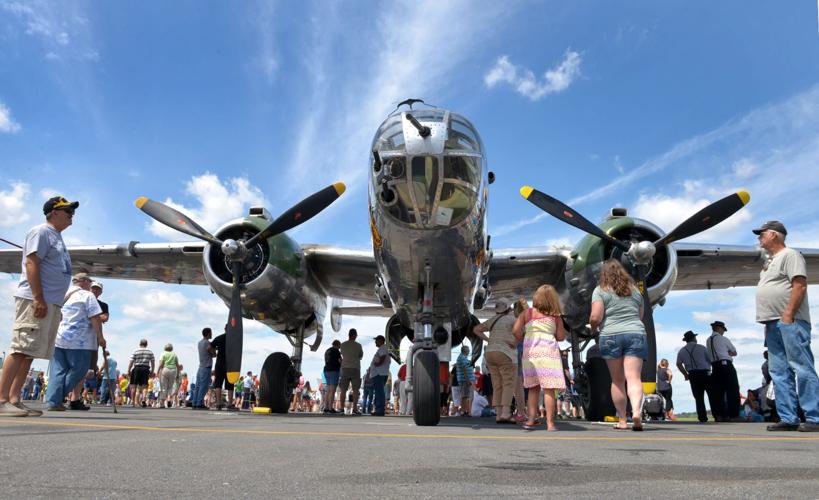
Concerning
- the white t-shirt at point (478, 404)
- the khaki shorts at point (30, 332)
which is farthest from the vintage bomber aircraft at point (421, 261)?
the khaki shorts at point (30, 332)

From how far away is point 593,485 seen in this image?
7.52 feet

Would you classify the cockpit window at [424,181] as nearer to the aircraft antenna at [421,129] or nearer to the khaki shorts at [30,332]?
the aircraft antenna at [421,129]

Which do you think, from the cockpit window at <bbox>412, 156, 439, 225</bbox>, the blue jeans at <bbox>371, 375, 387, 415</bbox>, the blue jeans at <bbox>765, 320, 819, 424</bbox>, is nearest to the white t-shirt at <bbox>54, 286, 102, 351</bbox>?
the cockpit window at <bbox>412, 156, 439, 225</bbox>

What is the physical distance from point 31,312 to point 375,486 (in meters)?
5.28

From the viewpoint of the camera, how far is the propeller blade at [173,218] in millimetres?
10367

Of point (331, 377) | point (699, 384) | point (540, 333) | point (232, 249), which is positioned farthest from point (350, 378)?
point (540, 333)

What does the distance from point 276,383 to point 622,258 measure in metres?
6.80

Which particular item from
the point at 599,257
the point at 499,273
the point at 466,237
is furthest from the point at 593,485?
the point at 499,273

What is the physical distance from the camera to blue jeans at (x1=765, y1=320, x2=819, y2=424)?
20.5ft

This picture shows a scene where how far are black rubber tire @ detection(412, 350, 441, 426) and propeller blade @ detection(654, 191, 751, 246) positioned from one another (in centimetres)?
541

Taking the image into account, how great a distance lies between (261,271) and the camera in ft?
35.4

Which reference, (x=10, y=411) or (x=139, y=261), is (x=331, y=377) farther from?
(x=10, y=411)

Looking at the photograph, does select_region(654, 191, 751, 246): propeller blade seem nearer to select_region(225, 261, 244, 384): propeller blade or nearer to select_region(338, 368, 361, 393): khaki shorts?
select_region(225, 261, 244, 384): propeller blade

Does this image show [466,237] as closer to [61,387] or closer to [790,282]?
[790,282]
